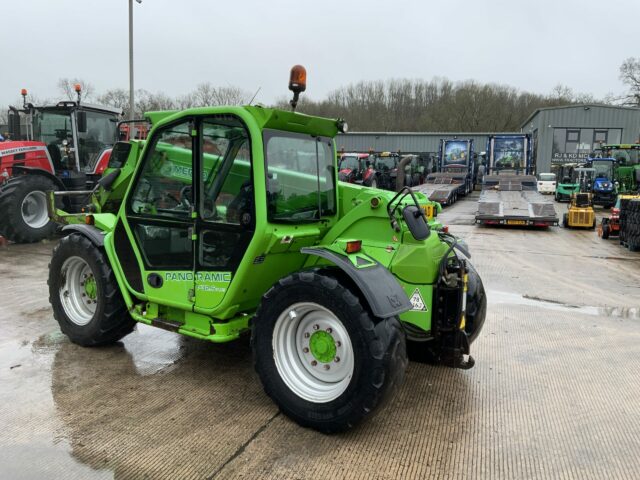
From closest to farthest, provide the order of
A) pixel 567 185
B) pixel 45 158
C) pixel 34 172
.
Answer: pixel 34 172 → pixel 45 158 → pixel 567 185

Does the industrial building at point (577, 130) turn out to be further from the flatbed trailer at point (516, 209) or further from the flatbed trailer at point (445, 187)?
the flatbed trailer at point (516, 209)

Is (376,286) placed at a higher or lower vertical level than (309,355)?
higher

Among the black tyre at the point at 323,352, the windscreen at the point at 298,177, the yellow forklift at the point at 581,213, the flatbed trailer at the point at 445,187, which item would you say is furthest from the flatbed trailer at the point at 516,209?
the black tyre at the point at 323,352

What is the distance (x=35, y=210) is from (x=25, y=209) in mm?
214

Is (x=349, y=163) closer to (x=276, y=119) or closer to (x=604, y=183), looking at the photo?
(x=604, y=183)

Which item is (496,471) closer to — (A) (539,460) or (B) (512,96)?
(A) (539,460)

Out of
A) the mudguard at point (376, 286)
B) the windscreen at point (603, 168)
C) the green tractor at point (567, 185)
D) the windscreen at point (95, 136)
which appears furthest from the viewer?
the green tractor at point (567, 185)

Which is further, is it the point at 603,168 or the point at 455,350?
the point at 603,168

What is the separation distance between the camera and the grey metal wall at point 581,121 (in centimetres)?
3619

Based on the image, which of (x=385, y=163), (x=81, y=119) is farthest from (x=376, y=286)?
(x=385, y=163)

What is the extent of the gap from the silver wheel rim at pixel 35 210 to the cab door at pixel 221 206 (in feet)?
25.9

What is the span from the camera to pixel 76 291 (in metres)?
4.72

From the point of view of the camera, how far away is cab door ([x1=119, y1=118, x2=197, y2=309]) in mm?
3723

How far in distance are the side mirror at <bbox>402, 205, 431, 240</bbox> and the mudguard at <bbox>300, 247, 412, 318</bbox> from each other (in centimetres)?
49
